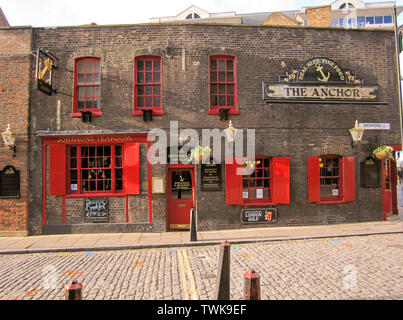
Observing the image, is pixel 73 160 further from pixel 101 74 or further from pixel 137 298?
pixel 137 298

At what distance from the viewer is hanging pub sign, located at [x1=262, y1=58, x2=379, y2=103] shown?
10.6 meters

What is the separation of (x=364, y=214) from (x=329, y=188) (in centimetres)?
168

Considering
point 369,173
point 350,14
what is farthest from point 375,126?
point 350,14

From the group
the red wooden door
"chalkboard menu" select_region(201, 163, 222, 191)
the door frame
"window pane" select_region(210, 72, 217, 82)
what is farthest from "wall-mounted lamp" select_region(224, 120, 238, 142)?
"window pane" select_region(210, 72, 217, 82)

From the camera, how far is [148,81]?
10.5m

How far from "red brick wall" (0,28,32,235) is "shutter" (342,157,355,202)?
12032 mm

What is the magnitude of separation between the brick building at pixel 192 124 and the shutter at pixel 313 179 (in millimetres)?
39

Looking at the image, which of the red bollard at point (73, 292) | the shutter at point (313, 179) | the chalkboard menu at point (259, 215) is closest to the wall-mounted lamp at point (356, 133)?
the shutter at point (313, 179)

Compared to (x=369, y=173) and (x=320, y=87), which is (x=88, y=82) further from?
(x=369, y=173)

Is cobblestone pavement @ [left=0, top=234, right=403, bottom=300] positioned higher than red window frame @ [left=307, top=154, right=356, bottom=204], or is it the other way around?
red window frame @ [left=307, top=154, right=356, bottom=204]

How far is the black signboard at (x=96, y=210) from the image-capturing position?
32.6 ft

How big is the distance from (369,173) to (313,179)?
241 cm

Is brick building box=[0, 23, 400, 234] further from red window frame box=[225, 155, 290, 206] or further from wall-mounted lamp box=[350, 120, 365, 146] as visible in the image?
wall-mounted lamp box=[350, 120, 365, 146]

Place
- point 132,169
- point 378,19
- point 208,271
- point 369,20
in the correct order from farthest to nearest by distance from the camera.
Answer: point 369,20 → point 378,19 → point 132,169 → point 208,271
